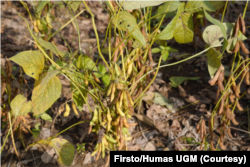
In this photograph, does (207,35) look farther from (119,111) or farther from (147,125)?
(147,125)

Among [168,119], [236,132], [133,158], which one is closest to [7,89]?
[133,158]

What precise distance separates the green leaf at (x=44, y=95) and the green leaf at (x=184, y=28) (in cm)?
59

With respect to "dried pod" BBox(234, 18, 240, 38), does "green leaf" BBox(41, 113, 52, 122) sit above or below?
below

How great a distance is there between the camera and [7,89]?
4.00 ft

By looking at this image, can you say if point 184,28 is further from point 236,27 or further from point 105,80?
point 105,80

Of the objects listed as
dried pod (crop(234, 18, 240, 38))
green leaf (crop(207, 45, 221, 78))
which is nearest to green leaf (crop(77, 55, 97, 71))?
green leaf (crop(207, 45, 221, 78))

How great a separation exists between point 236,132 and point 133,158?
0.80 m

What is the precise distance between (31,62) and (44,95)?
0.14 m

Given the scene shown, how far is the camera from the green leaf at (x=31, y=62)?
0.82 m

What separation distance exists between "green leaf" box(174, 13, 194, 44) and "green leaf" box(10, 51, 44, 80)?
610 mm

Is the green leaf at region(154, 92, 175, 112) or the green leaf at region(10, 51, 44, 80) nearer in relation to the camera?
the green leaf at region(10, 51, 44, 80)

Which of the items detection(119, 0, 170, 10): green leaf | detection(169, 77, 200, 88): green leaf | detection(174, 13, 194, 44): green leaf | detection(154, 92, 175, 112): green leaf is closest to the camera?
detection(119, 0, 170, 10): green leaf

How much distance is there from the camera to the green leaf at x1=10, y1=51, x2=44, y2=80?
2.70 feet

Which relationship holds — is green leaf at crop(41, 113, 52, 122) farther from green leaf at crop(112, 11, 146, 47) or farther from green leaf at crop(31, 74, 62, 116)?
green leaf at crop(112, 11, 146, 47)
